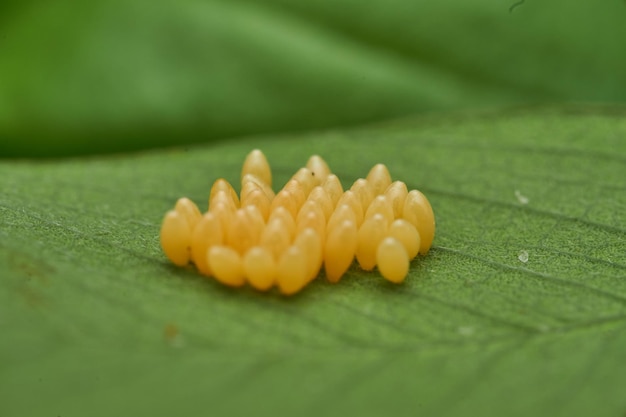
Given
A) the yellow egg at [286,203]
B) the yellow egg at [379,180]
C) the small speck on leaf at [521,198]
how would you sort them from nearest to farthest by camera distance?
the yellow egg at [286,203] → the yellow egg at [379,180] → the small speck on leaf at [521,198]

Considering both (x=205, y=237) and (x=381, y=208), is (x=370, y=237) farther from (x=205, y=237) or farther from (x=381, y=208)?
(x=205, y=237)

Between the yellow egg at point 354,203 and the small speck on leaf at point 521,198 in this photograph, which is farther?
the small speck on leaf at point 521,198

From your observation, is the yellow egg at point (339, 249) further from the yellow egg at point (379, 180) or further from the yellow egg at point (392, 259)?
the yellow egg at point (379, 180)

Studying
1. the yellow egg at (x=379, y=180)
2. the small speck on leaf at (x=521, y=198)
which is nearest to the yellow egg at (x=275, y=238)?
the yellow egg at (x=379, y=180)

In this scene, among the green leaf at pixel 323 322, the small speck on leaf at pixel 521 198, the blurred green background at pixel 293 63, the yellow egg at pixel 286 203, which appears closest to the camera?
the green leaf at pixel 323 322

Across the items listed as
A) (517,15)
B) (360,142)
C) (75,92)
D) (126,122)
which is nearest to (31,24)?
(75,92)

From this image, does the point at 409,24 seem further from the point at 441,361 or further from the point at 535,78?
the point at 441,361

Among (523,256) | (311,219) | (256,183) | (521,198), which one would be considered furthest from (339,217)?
(521,198)
